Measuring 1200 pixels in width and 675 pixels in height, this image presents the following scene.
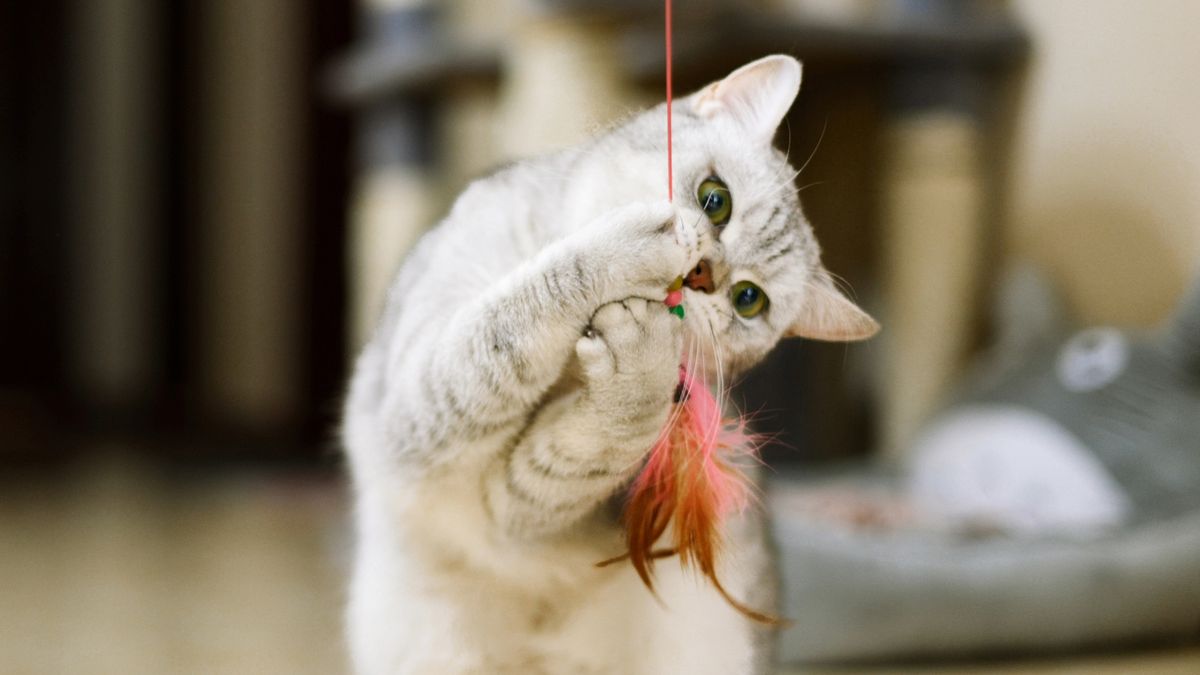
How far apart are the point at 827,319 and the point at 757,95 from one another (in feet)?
0.48

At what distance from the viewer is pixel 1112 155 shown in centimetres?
119

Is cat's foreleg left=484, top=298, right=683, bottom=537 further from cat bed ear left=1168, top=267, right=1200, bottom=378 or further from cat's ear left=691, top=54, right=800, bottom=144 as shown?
cat bed ear left=1168, top=267, right=1200, bottom=378

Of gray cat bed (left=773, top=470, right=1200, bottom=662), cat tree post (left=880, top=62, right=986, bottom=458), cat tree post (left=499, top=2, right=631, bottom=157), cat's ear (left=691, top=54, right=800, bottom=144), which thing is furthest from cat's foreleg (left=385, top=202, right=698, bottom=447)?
cat tree post (left=880, top=62, right=986, bottom=458)

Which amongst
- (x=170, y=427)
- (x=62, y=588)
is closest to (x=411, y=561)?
(x=62, y=588)

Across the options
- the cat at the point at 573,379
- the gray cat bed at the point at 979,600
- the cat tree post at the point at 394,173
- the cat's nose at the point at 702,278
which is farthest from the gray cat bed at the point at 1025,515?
the cat tree post at the point at 394,173

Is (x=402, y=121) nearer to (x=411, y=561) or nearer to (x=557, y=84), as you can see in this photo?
(x=557, y=84)

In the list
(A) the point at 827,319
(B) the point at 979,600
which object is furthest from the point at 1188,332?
(A) the point at 827,319

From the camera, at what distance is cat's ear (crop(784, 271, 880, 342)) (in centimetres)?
71

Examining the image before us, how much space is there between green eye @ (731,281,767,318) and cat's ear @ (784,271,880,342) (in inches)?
1.3

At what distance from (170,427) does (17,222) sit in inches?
33.0

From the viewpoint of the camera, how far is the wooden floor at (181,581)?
3.87ft

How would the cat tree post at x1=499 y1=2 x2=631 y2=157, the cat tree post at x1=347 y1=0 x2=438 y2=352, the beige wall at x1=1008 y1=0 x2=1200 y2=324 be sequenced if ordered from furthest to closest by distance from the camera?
the cat tree post at x1=347 y1=0 x2=438 y2=352
the cat tree post at x1=499 y1=2 x2=631 y2=157
the beige wall at x1=1008 y1=0 x2=1200 y2=324

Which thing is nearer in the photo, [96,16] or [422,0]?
[422,0]

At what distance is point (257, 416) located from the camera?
146 inches
